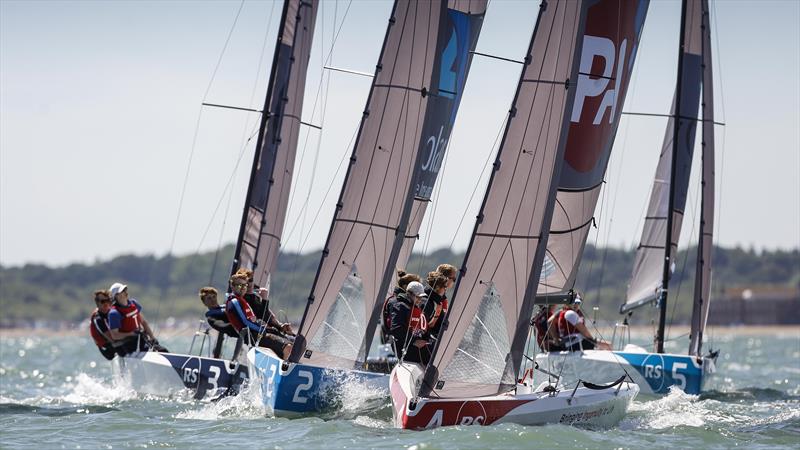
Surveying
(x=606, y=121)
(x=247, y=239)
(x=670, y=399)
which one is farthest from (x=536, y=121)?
(x=247, y=239)

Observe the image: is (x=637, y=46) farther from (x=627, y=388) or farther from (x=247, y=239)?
(x=247, y=239)

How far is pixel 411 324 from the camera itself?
12211 mm

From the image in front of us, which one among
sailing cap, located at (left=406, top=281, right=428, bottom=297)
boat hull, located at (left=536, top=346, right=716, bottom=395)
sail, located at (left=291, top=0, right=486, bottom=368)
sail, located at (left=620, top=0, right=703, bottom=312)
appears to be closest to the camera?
sailing cap, located at (left=406, top=281, right=428, bottom=297)

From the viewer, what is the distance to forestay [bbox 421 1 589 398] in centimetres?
1112

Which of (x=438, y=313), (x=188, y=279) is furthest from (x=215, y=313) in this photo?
(x=188, y=279)

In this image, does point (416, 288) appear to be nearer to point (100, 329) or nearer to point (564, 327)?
point (564, 327)

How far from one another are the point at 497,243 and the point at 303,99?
6.78m

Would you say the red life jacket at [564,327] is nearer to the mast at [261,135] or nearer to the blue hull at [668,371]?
the blue hull at [668,371]

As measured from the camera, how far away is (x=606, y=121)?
13289mm

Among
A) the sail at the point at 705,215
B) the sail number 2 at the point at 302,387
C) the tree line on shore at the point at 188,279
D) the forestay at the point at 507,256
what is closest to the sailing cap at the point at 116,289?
the sail number 2 at the point at 302,387

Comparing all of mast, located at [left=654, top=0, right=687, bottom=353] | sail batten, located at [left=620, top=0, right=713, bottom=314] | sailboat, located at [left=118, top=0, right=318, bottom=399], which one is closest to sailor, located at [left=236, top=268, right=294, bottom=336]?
sailboat, located at [left=118, top=0, right=318, bottom=399]

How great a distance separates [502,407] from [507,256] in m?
1.28

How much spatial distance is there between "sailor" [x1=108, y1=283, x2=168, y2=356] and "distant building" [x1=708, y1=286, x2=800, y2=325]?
82.5 metres

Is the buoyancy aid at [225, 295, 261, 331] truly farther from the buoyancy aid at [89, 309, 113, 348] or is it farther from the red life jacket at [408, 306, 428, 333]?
the buoyancy aid at [89, 309, 113, 348]
